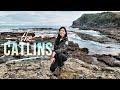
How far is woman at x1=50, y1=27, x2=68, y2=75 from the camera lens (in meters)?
4.01

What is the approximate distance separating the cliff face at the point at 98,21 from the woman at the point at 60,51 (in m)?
0.28

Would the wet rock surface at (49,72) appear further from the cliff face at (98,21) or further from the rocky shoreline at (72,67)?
the cliff face at (98,21)

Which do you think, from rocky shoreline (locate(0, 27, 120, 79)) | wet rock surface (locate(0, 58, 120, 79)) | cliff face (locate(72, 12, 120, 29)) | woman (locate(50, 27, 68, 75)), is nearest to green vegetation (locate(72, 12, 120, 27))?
cliff face (locate(72, 12, 120, 29))

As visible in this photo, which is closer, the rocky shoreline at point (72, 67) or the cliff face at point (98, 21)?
the rocky shoreline at point (72, 67)

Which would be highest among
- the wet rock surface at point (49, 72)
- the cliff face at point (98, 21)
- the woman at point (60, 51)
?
the cliff face at point (98, 21)

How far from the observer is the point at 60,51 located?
4035 millimetres

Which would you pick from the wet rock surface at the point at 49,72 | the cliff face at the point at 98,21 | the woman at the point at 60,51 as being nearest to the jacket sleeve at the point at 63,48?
the woman at the point at 60,51

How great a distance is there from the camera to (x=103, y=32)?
4.28 metres

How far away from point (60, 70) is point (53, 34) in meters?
0.61

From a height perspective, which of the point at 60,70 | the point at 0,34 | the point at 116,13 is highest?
the point at 116,13

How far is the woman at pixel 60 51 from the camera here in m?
4.01
